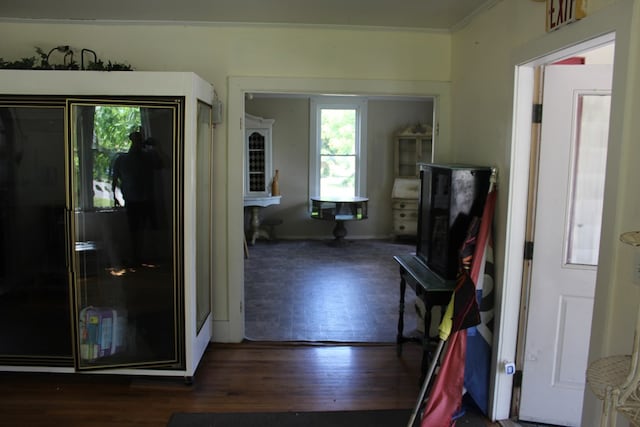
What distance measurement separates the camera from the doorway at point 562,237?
2.48 m

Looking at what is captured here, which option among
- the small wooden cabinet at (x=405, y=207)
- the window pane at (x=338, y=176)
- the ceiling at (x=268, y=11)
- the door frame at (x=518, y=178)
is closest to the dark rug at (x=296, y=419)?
the door frame at (x=518, y=178)

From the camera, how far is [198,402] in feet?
9.42

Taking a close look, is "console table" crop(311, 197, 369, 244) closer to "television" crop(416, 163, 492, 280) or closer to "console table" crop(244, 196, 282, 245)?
"console table" crop(244, 196, 282, 245)

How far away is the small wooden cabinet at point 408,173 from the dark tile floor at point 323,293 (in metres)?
0.39

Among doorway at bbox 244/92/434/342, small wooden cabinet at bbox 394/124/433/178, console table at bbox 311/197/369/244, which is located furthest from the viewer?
small wooden cabinet at bbox 394/124/433/178

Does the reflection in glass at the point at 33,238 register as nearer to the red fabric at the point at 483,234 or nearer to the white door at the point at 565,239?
the red fabric at the point at 483,234

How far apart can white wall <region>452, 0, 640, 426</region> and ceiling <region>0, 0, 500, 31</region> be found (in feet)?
0.76

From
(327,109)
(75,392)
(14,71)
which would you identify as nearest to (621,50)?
(14,71)

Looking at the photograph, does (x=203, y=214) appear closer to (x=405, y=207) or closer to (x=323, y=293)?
(x=323, y=293)

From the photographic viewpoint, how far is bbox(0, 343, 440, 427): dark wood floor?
274 centimetres

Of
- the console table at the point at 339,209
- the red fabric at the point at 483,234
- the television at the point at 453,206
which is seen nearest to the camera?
the red fabric at the point at 483,234

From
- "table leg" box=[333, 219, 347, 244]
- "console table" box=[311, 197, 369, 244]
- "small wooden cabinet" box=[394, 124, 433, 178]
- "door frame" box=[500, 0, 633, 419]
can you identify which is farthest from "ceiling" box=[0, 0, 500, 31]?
"table leg" box=[333, 219, 347, 244]

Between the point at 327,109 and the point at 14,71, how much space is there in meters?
5.79

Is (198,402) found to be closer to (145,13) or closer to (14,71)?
(14,71)
